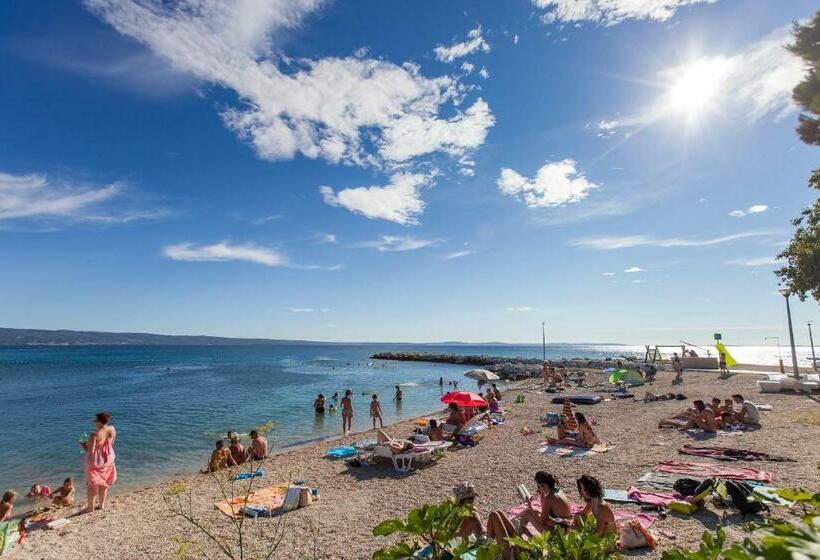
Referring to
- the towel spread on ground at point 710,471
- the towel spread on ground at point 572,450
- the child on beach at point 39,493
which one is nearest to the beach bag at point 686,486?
the towel spread on ground at point 710,471

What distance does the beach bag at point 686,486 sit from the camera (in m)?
7.93

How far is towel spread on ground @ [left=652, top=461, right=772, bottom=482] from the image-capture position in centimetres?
879

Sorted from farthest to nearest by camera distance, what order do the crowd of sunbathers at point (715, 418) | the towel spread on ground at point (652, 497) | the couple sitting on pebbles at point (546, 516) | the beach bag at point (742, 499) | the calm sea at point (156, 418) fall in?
the calm sea at point (156, 418) < the crowd of sunbathers at point (715, 418) < the towel spread on ground at point (652, 497) < the beach bag at point (742, 499) < the couple sitting on pebbles at point (546, 516)

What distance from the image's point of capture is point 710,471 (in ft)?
30.8

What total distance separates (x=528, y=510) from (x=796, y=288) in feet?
61.1

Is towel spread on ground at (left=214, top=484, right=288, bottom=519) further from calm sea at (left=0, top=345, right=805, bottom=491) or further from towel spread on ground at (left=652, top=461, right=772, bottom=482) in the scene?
towel spread on ground at (left=652, top=461, right=772, bottom=482)

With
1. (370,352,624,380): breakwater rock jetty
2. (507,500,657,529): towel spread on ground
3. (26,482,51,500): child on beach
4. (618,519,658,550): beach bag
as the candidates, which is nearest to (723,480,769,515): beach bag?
(507,500,657,529): towel spread on ground

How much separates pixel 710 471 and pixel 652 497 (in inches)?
94.6

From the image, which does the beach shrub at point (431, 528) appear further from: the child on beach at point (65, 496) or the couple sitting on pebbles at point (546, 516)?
the child on beach at point (65, 496)

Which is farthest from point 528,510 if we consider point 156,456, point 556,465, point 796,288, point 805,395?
point 805,395

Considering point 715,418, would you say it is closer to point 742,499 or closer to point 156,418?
point 742,499

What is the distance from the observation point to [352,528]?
26.2 ft

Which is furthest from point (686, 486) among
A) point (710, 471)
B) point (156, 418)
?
point (156, 418)

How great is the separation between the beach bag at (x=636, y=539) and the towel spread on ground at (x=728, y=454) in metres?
5.71
